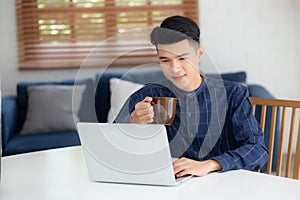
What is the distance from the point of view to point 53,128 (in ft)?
13.2

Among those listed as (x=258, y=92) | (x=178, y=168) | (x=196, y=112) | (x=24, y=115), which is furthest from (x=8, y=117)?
(x=178, y=168)

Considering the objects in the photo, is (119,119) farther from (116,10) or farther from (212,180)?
(116,10)

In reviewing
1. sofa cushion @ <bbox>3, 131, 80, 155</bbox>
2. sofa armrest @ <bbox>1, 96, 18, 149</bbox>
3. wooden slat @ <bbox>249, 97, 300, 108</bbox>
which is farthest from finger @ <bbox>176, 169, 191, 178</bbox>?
sofa armrest @ <bbox>1, 96, 18, 149</bbox>

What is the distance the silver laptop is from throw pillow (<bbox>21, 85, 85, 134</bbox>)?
232 cm

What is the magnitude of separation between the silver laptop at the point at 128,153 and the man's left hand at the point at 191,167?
3 centimetres

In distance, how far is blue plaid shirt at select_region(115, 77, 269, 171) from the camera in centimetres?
186

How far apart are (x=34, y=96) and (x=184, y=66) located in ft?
8.46

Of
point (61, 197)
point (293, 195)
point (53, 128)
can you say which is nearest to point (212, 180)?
point (293, 195)

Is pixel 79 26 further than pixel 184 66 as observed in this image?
Yes

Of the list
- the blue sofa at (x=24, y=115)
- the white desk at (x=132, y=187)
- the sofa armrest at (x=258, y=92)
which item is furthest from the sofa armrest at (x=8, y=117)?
the white desk at (x=132, y=187)

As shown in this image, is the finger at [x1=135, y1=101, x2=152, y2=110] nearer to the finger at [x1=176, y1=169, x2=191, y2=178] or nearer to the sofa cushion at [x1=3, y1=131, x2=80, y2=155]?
the finger at [x1=176, y1=169, x2=191, y2=178]

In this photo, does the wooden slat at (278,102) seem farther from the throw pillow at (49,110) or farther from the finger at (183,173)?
the throw pillow at (49,110)

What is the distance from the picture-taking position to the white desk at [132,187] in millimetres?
1526

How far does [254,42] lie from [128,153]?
3.02 meters
